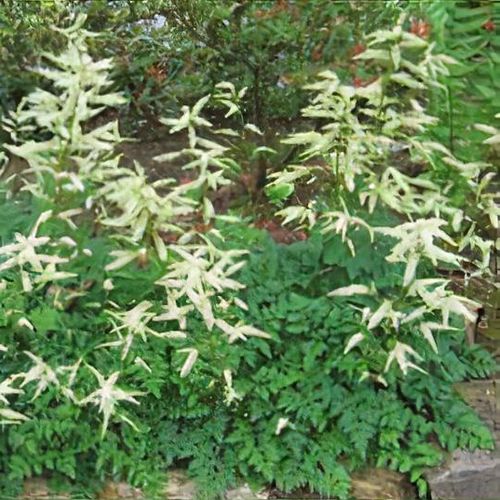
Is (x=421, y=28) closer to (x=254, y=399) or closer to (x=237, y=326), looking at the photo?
(x=237, y=326)

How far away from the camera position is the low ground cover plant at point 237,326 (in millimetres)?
2990

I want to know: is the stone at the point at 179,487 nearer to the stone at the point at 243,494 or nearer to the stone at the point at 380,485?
the stone at the point at 243,494

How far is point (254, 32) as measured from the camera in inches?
156

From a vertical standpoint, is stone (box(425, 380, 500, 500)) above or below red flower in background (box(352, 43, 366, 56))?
below

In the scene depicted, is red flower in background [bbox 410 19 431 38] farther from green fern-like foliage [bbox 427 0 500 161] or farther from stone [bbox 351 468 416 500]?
stone [bbox 351 468 416 500]

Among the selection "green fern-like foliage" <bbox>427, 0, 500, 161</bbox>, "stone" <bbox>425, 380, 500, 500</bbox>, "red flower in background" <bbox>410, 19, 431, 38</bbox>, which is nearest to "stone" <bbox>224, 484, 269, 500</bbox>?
"stone" <bbox>425, 380, 500, 500</bbox>

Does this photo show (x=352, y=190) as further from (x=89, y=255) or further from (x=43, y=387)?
(x=43, y=387)

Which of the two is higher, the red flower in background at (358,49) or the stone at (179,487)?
the red flower in background at (358,49)

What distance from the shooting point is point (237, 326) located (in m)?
3.04

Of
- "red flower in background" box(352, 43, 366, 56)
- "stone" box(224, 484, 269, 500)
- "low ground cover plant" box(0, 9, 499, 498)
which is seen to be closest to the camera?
"low ground cover plant" box(0, 9, 499, 498)

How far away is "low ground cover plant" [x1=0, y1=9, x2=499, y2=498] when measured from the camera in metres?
2.99

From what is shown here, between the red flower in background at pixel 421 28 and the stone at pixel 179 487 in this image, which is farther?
the red flower in background at pixel 421 28

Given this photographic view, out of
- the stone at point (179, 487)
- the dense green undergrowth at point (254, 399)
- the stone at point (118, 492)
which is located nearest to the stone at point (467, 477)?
the dense green undergrowth at point (254, 399)

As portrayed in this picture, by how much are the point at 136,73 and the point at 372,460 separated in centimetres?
218
